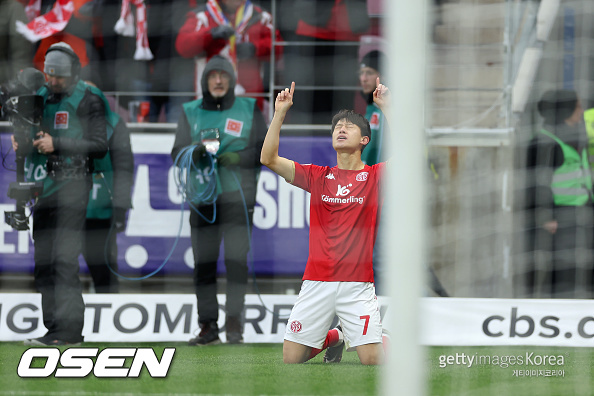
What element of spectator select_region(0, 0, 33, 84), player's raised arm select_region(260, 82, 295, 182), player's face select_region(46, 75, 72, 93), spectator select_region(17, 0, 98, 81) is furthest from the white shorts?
spectator select_region(0, 0, 33, 84)

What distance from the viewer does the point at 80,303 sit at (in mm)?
4559

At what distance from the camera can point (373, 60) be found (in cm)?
511

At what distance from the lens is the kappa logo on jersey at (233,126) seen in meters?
4.77

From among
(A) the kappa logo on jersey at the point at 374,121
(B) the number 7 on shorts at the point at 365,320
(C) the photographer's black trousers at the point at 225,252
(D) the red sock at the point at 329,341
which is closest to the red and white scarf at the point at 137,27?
(C) the photographer's black trousers at the point at 225,252

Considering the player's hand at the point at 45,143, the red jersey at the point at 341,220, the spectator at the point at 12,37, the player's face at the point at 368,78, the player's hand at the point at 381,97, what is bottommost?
the red jersey at the point at 341,220

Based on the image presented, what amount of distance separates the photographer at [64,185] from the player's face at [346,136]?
1.48m

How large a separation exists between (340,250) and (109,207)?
1793mm

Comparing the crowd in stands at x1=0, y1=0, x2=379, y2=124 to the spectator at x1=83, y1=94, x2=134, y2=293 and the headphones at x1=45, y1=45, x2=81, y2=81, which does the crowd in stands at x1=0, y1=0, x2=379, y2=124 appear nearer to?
the spectator at x1=83, y1=94, x2=134, y2=293

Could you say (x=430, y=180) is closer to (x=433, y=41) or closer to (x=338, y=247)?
(x=433, y=41)

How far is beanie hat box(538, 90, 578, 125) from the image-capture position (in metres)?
5.11

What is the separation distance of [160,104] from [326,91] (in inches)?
44.0

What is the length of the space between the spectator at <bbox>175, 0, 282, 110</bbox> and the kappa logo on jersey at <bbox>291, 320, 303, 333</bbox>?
2282mm

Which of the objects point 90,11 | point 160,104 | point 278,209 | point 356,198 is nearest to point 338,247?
point 356,198

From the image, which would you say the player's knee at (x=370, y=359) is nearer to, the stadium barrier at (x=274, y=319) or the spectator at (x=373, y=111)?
the stadium barrier at (x=274, y=319)
